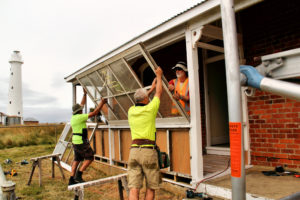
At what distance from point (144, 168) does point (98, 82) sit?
3.63m

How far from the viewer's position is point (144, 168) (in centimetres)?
340

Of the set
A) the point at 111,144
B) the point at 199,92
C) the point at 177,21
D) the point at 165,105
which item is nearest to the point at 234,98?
the point at 177,21

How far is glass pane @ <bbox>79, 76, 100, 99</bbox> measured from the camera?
6855 mm

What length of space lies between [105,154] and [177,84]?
3797 mm

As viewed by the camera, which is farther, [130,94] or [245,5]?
[130,94]

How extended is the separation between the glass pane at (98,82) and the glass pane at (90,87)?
0.28 m

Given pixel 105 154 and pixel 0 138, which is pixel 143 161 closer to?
pixel 105 154

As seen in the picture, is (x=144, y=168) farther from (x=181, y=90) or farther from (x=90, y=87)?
(x=90, y=87)

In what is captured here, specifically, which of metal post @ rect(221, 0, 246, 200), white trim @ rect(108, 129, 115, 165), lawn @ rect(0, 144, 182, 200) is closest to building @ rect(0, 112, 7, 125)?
lawn @ rect(0, 144, 182, 200)

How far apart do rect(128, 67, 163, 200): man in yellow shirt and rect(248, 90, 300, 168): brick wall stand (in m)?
2.46

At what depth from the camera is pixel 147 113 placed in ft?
11.3

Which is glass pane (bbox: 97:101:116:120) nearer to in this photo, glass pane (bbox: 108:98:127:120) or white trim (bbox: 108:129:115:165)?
glass pane (bbox: 108:98:127:120)

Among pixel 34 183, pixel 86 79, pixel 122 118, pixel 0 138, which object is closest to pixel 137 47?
pixel 122 118

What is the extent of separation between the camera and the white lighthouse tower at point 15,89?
1841 inches
